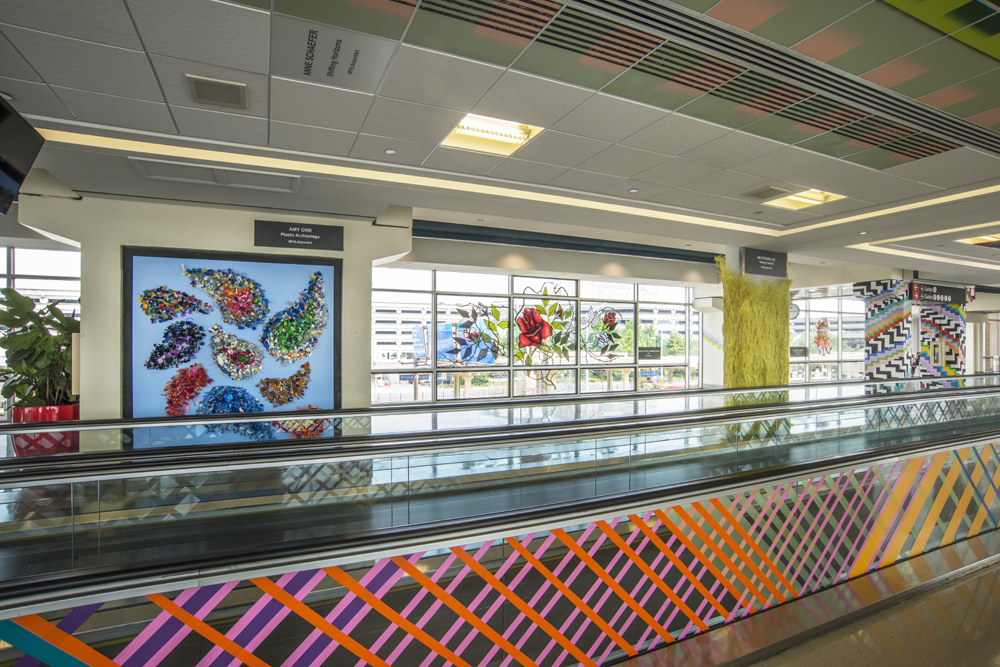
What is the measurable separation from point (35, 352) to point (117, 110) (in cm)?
427

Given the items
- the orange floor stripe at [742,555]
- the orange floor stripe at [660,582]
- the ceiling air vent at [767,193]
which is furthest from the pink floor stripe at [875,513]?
the ceiling air vent at [767,193]

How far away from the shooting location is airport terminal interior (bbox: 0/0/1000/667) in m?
2.71

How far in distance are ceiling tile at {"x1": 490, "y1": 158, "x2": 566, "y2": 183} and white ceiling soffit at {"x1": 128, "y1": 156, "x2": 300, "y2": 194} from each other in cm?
223

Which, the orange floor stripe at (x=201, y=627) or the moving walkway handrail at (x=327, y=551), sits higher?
the moving walkway handrail at (x=327, y=551)

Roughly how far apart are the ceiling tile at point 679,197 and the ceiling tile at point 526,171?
1663 millimetres

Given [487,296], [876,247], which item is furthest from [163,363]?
[876,247]

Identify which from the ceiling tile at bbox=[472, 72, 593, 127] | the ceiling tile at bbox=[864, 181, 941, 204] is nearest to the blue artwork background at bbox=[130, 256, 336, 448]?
the ceiling tile at bbox=[472, 72, 593, 127]

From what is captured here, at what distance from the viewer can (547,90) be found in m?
3.95

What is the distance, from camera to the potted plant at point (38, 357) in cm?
648

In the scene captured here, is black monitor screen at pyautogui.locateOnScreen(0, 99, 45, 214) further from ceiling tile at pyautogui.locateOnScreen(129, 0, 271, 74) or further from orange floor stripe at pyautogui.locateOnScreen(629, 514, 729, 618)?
orange floor stripe at pyautogui.locateOnScreen(629, 514, 729, 618)

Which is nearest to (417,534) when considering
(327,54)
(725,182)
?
(327,54)

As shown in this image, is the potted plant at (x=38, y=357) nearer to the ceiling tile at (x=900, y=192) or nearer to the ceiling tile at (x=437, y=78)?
the ceiling tile at (x=437, y=78)

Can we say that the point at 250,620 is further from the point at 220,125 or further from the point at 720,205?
the point at 720,205

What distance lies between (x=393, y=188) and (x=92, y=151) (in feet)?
9.24
